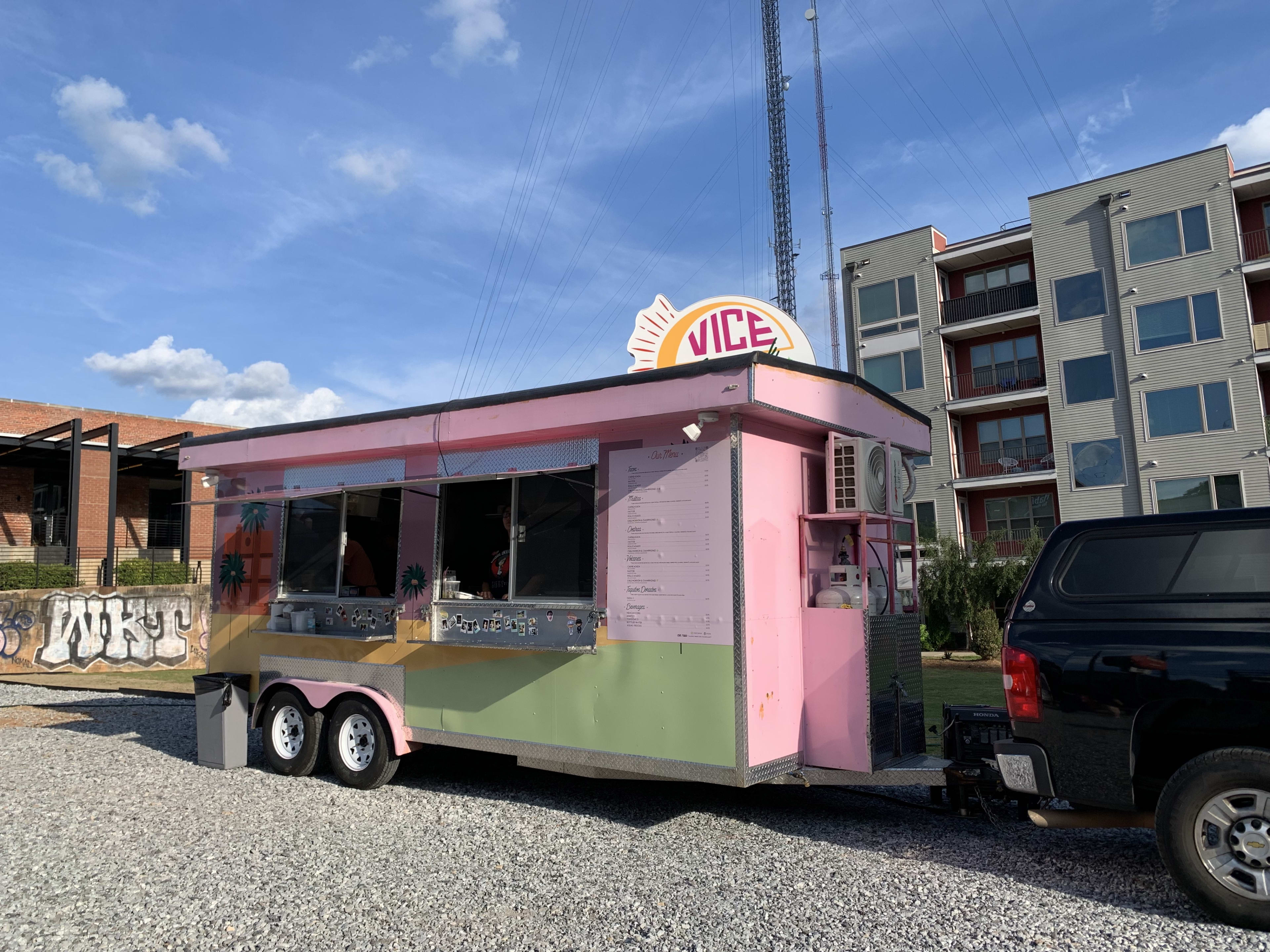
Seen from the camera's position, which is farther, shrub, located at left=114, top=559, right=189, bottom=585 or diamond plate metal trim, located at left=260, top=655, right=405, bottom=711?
shrub, located at left=114, top=559, right=189, bottom=585

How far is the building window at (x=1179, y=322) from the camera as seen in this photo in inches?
1113

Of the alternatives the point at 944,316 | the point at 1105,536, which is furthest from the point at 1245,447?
the point at 1105,536

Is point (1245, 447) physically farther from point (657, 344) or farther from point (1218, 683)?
point (1218, 683)

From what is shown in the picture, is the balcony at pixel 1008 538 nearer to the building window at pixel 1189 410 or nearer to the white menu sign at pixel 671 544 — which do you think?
the building window at pixel 1189 410

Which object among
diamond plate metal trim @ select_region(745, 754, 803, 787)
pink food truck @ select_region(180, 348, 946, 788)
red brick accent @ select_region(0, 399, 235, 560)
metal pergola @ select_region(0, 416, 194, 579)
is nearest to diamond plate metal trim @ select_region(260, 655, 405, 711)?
pink food truck @ select_region(180, 348, 946, 788)

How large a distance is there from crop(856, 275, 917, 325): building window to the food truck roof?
28384mm

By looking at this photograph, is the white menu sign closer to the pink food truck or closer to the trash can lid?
the pink food truck

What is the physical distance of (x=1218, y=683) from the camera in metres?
4.28

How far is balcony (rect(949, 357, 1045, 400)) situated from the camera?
3262cm

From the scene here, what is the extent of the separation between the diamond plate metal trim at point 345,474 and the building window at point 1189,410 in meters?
28.7

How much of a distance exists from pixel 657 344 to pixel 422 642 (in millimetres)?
3966

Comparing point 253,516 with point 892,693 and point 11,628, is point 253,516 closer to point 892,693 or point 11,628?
point 892,693

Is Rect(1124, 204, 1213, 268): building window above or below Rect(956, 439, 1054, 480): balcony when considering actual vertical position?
above

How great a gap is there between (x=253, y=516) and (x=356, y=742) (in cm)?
284
